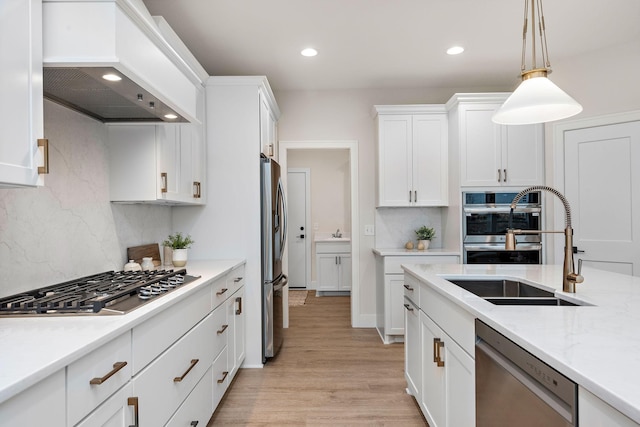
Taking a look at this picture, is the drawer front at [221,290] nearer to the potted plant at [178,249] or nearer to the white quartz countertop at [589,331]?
the potted plant at [178,249]

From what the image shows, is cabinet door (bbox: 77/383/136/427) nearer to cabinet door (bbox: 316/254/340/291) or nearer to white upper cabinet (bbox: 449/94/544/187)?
white upper cabinet (bbox: 449/94/544/187)

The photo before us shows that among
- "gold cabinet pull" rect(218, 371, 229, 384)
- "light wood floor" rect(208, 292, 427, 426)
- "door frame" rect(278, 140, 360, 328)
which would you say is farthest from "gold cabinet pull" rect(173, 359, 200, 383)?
"door frame" rect(278, 140, 360, 328)

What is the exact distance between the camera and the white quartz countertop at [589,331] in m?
0.77

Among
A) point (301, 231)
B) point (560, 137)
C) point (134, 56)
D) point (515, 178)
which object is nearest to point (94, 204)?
point (134, 56)

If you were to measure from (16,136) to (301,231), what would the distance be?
5523mm

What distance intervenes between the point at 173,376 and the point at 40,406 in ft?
2.64

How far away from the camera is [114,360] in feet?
3.98

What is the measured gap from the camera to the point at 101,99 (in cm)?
184

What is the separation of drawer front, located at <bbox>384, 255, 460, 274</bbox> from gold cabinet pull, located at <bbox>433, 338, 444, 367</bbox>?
1.85 m

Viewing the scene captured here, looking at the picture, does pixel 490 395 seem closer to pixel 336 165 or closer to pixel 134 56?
pixel 134 56

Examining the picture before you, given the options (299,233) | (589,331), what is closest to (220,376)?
(589,331)

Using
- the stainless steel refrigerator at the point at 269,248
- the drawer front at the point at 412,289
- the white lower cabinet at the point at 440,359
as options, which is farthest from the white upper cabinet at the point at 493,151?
the stainless steel refrigerator at the point at 269,248

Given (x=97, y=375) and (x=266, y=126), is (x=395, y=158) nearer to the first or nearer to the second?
(x=266, y=126)

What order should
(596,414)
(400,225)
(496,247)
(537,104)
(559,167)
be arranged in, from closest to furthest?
(596,414) < (537,104) < (559,167) < (496,247) < (400,225)
